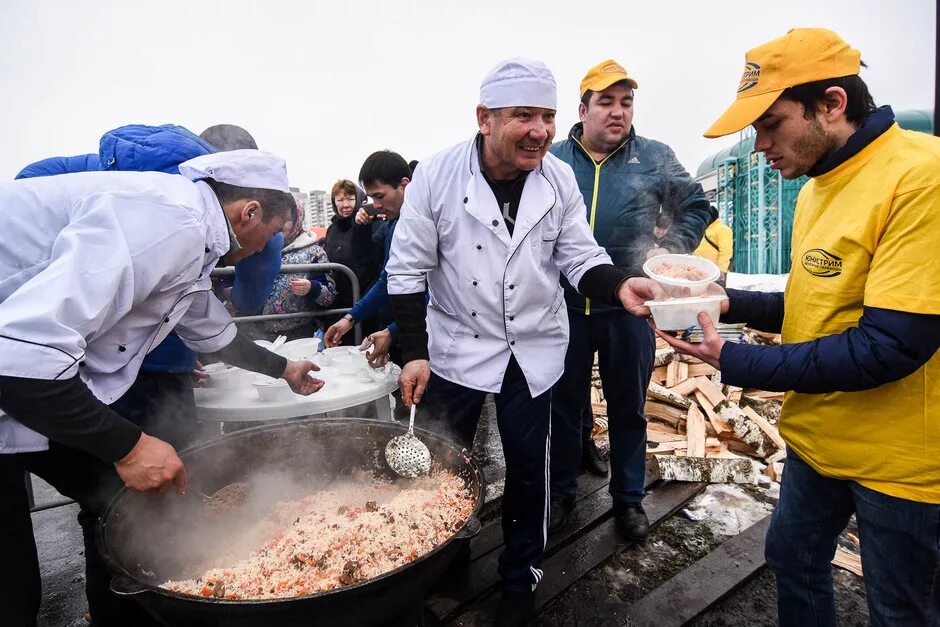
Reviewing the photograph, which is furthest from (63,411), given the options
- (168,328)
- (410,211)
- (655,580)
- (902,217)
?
(655,580)

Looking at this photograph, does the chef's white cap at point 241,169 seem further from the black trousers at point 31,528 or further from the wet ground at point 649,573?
the wet ground at point 649,573

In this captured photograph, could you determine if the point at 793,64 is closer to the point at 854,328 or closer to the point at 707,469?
the point at 854,328

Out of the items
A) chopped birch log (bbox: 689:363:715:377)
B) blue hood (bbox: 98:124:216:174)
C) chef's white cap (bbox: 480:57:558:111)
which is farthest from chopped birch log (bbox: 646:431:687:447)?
blue hood (bbox: 98:124:216:174)

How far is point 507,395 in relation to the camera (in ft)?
8.39

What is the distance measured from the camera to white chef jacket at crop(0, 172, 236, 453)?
4.47 ft

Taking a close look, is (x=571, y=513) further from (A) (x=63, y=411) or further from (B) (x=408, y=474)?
(A) (x=63, y=411)

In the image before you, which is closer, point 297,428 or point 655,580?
point 297,428

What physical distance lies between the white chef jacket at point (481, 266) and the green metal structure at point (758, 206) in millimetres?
9059

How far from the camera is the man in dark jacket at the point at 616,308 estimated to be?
3295 mm

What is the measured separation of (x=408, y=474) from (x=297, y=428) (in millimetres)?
611

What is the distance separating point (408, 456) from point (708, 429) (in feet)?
11.7

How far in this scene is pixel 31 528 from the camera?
1.85 m

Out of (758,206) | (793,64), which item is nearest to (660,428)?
(793,64)

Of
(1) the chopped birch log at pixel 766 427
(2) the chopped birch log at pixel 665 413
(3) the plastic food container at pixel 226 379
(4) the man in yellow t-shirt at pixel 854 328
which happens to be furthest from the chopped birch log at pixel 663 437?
(3) the plastic food container at pixel 226 379
